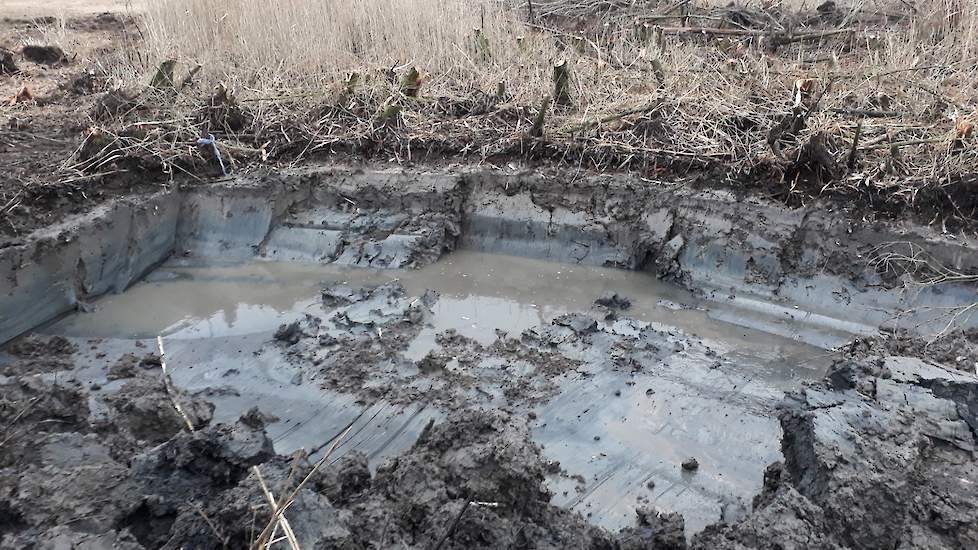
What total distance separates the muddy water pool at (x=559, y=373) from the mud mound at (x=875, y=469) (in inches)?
20.0

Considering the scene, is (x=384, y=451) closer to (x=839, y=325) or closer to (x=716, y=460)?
(x=716, y=460)

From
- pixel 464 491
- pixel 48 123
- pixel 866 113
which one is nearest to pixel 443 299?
pixel 464 491

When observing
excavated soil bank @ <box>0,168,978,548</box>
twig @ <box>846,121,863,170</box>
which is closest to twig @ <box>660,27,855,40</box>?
twig @ <box>846,121,863,170</box>

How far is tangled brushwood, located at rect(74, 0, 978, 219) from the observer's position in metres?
4.89

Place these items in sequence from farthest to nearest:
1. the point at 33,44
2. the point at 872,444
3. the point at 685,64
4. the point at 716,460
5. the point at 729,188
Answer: the point at 33,44, the point at 685,64, the point at 729,188, the point at 716,460, the point at 872,444

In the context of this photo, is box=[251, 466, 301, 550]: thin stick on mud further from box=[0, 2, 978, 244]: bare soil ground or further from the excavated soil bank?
box=[0, 2, 978, 244]: bare soil ground

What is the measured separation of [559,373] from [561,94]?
273 centimetres

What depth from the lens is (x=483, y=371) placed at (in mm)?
3920

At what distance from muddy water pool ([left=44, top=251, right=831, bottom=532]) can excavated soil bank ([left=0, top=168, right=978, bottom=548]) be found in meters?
0.02

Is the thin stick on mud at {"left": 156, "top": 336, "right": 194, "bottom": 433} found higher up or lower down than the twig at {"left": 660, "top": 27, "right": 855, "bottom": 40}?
lower down

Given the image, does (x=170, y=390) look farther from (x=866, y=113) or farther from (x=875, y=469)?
(x=866, y=113)

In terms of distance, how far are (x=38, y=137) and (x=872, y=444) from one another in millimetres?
5854

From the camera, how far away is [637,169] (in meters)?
5.24

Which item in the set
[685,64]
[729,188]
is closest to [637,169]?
[729,188]
